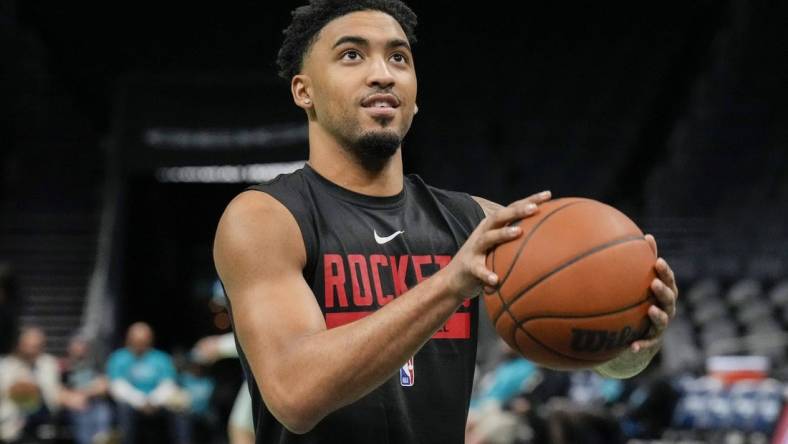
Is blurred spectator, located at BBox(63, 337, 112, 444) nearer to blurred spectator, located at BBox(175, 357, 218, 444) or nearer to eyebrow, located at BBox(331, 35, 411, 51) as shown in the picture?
blurred spectator, located at BBox(175, 357, 218, 444)

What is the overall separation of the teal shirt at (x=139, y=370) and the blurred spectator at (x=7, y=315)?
346cm

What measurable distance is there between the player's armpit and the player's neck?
9.0 inches

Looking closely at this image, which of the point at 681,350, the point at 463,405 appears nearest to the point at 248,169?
the point at 681,350

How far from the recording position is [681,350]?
15781 millimetres

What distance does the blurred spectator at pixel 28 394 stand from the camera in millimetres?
9578

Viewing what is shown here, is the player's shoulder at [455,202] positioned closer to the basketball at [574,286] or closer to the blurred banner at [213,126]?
the basketball at [574,286]

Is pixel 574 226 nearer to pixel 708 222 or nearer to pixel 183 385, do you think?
pixel 183 385

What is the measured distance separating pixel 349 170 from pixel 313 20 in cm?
38

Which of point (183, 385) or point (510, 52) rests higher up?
point (510, 52)

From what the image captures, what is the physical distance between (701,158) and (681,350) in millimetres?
4462

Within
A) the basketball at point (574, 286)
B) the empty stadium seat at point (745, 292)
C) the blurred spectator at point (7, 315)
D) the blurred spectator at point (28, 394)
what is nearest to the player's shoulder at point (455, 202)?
the basketball at point (574, 286)

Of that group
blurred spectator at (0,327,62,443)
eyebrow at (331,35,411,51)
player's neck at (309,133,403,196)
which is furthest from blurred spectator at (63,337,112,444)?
eyebrow at (331,35,411,51)

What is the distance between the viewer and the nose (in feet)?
9.29

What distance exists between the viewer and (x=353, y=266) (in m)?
2.81
